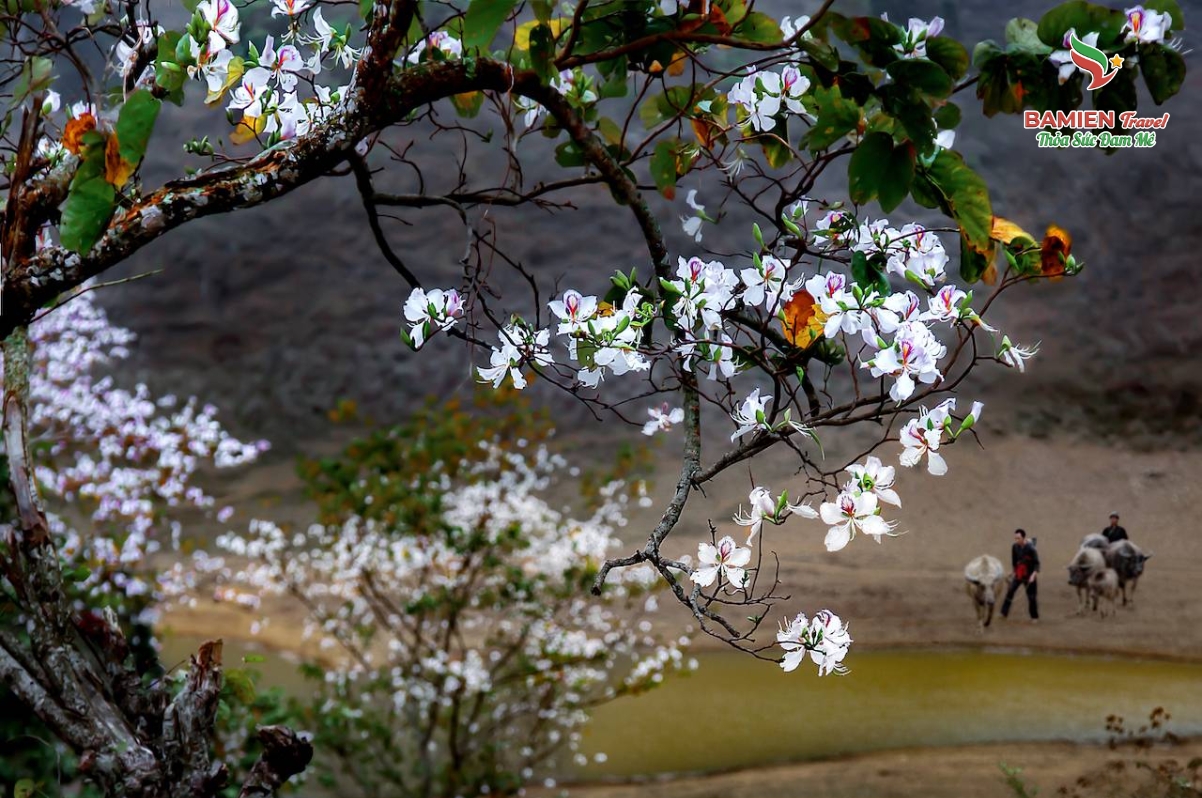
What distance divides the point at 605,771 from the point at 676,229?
1.89 m

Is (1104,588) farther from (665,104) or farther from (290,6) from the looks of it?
(290,6)

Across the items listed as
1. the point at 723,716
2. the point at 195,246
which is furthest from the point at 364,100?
the point at 195,246

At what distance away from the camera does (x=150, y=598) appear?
2.17m

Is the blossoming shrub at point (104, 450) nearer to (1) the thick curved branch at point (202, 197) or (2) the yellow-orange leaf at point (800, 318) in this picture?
(1) the thick curved branch at point (202, 197)

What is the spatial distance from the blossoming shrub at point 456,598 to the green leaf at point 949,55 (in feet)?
5.66

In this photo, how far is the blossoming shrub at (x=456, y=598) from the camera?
2443mm

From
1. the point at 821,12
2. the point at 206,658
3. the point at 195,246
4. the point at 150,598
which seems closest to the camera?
the point at 821,12

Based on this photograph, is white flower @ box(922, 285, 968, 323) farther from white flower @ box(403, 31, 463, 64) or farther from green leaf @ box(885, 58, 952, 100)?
white flower @ box(403, 31, 463, 64)

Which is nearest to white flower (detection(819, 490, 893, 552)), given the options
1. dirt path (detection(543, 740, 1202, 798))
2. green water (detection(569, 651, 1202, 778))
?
green water (detection(569, 651, 1202, 778))

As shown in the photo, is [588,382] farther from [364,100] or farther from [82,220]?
[82,220]

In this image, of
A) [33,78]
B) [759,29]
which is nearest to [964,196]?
[759,29]

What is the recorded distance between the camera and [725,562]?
752 mm

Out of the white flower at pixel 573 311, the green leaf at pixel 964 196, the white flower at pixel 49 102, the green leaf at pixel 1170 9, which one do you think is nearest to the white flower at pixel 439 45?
the white flower at pixel 49 102

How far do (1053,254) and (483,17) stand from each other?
47cm
